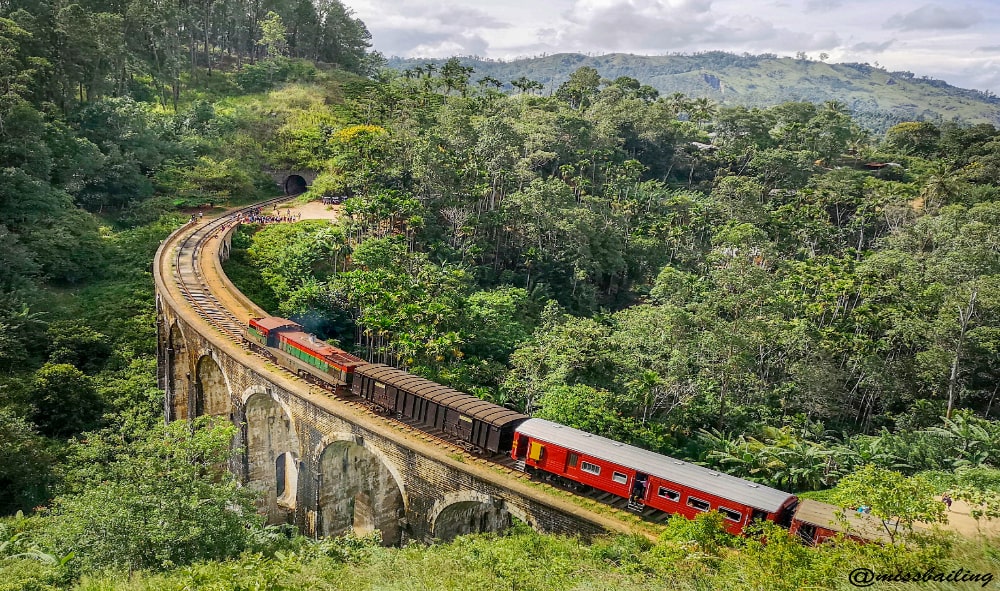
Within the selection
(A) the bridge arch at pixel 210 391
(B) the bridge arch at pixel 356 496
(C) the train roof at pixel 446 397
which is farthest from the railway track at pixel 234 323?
(B) the bridge arch at pixel 356 496

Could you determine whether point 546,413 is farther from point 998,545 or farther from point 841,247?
point 841,247

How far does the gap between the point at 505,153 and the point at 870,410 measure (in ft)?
141

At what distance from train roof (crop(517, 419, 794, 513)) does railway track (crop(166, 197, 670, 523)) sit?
193 cm

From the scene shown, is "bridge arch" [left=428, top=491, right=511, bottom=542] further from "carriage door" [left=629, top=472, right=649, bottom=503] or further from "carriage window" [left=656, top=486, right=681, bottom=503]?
"carriage window" [left=656, top=486, right=681, bottom=503]

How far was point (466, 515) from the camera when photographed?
2742cm

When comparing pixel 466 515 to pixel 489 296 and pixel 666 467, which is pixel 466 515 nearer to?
pixel 666 467

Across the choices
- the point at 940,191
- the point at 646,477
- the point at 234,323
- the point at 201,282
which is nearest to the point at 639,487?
the point at 646,477

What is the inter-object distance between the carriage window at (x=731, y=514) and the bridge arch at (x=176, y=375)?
119 ft

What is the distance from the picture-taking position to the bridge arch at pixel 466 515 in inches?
985

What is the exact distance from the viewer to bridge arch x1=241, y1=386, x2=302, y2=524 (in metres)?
35.9

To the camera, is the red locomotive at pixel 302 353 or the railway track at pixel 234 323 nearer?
the railway track at pixel 234 323

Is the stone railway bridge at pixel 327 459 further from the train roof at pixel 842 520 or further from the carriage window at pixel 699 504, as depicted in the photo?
the train roof at pixel 842 520

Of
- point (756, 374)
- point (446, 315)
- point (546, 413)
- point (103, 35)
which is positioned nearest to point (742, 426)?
point (756, 374)

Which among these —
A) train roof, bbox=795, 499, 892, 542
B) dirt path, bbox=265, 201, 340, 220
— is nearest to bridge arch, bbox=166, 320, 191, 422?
dirt path, bbox=265, 201, 340, 220
